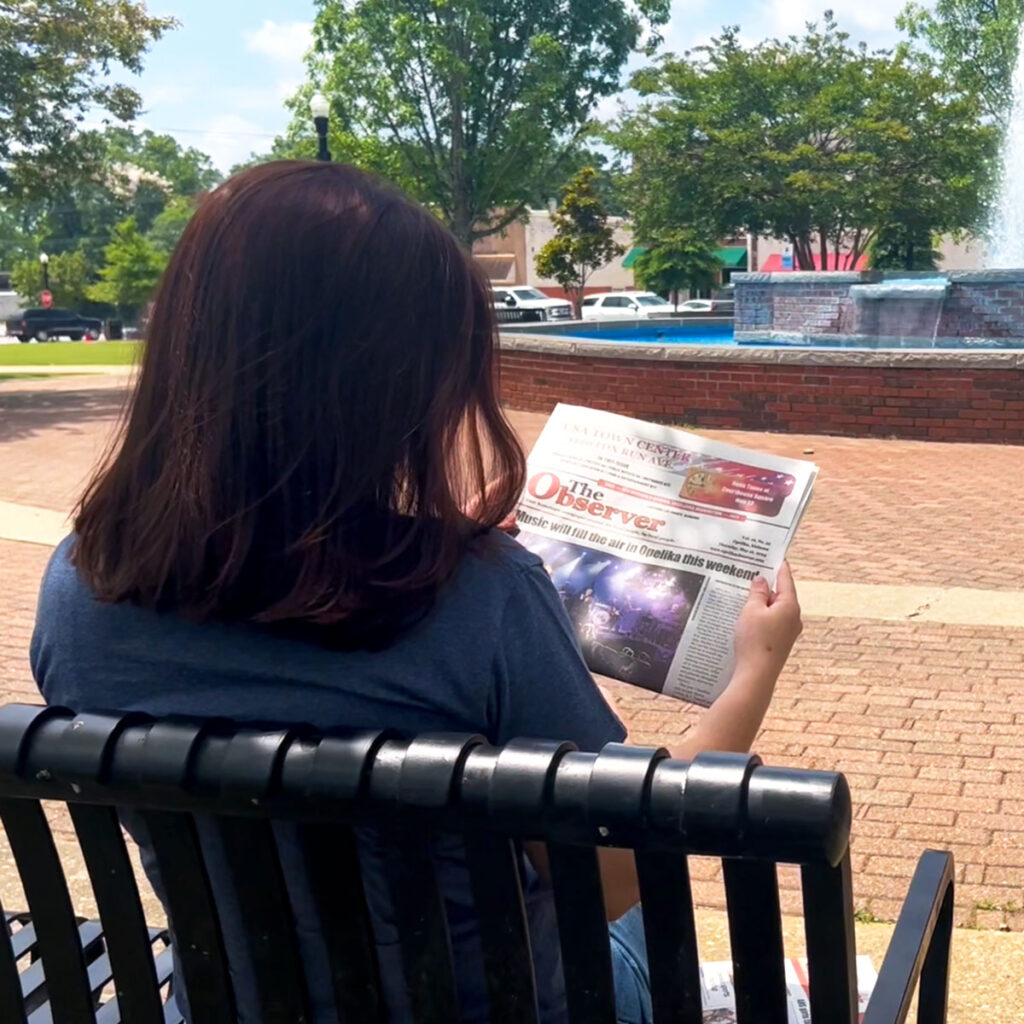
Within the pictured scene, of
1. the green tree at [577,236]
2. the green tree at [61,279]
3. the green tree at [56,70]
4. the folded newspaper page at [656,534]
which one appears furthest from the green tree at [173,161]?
the folded newspaper page at [656,534]

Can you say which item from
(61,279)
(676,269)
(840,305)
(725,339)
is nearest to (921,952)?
(840,305)

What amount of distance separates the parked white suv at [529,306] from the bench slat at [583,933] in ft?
114

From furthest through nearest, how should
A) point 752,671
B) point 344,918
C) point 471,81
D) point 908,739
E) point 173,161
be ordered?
point 173,161
point 471,81
point 908,739
point 752,671
point 344,918

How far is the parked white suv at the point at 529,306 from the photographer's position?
127ft

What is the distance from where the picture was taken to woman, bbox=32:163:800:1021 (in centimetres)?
132

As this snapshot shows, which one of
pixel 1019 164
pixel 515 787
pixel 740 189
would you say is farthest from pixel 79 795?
pixel 740 189

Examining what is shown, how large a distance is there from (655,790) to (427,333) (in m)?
0.52

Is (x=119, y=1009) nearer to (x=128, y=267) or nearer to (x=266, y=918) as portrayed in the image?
(x=266, y=918)

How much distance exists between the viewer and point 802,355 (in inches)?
452

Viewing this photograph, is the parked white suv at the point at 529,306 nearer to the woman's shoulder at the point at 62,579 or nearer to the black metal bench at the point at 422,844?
the woman's shoulder at the point at 62,579

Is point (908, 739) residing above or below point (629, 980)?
below

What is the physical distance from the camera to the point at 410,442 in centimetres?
137

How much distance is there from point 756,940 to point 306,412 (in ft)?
2.12

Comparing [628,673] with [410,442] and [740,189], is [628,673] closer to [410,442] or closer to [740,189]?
[410,442]
